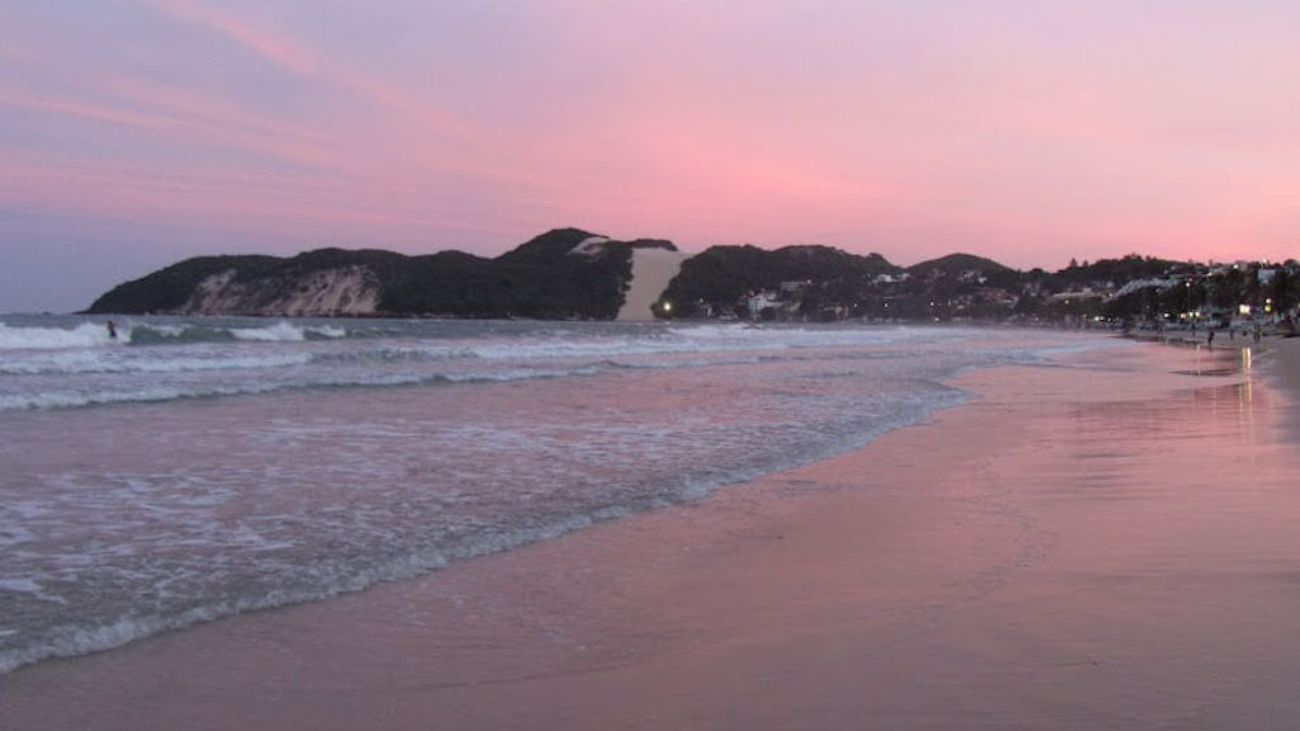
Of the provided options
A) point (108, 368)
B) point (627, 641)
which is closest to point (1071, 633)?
point (627, 641)

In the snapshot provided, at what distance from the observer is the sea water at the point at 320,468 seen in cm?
541

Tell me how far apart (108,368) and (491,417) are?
15.5m

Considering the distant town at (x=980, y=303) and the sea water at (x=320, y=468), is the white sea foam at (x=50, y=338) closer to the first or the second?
the sea water at (x=320, y=468)

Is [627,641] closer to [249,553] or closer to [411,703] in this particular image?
[411,703]

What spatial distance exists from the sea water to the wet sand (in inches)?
21.8

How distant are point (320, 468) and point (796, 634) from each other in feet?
20.6

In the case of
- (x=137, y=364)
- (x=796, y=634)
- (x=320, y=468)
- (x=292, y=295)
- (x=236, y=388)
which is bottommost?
Answer: (x=796, y=634)

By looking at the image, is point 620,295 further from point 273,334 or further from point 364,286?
point 273,334

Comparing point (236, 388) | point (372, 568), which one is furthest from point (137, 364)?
point (372, 568)

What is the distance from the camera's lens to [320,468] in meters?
9.54

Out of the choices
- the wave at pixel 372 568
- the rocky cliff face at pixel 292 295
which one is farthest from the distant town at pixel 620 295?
the wave at pixel 372 568

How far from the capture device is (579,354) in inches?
1574

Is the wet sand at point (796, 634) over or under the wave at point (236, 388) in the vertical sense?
under

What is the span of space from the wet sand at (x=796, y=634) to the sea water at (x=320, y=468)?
21.8 inches
